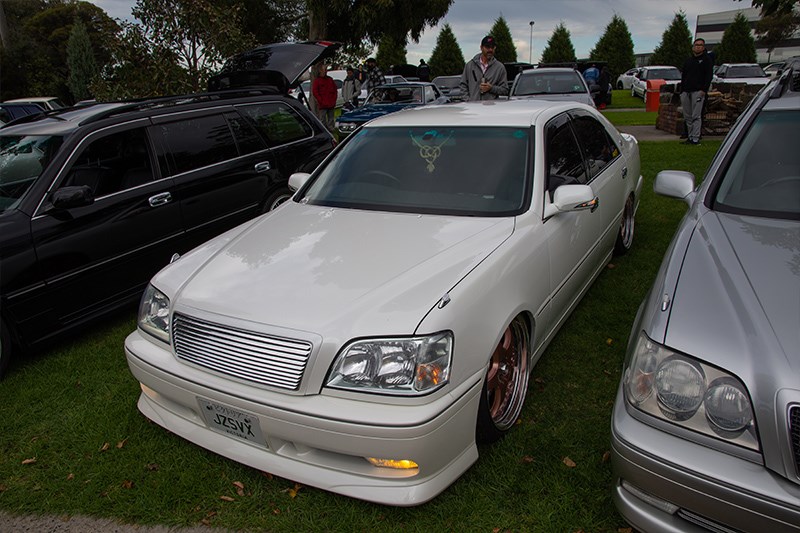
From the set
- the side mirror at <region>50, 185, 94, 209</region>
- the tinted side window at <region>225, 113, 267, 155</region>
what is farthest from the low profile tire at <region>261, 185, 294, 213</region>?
the side mirror at <region>50, 185, 94, 209</region>

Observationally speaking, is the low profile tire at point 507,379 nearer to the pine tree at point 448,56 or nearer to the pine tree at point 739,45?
the pine tree at point 448,56

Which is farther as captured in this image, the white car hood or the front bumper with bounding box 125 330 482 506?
the white car hood

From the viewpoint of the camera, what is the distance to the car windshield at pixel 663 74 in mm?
25078

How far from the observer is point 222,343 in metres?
2.36

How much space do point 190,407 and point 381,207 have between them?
148 cm

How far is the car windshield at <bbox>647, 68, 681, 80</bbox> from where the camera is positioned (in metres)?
25.1

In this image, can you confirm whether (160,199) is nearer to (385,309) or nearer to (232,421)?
(232,421)

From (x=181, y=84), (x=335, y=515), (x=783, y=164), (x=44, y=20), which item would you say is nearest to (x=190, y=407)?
(x=335, y=515)

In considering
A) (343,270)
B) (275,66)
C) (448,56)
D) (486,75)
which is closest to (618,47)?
(448,56)

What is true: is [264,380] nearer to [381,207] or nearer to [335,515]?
[335,515]

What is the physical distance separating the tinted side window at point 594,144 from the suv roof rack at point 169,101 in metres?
3.33

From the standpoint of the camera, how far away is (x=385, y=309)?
2230 millimetres

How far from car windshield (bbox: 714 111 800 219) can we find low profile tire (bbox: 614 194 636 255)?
192cm

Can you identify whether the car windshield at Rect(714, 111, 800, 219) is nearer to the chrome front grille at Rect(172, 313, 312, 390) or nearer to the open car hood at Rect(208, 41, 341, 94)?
the chrome front grille at Rect(172, 313, 312, 390)
